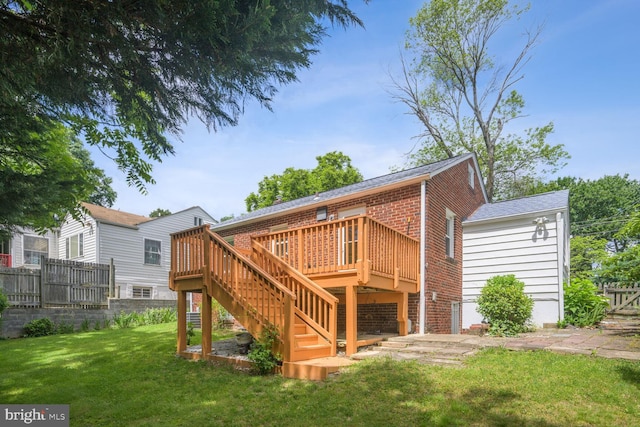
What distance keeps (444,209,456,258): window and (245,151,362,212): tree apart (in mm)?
16447

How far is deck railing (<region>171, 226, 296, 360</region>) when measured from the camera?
23.1ft

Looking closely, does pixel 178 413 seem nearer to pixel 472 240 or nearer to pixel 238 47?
pixel 238 47

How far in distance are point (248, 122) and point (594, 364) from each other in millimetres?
5782

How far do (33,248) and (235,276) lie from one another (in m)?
22.2

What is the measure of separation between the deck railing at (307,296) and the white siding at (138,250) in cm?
1500

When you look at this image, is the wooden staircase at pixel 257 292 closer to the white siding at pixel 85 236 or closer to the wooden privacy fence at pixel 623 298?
the wooden privacy fence at pixel 623 298

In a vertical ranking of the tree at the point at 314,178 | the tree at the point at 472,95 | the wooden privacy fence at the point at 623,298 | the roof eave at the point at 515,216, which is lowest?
the wooden privacy fence at the point at 623,298

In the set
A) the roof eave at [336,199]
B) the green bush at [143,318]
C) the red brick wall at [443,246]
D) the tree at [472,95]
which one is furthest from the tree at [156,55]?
the tree at [472,95]

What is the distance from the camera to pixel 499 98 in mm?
24594

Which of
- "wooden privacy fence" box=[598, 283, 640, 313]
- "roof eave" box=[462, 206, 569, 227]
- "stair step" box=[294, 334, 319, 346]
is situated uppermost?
"roof eave" box=[462, 206, 569, 227]

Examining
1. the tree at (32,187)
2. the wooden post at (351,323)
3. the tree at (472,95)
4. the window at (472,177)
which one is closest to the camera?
the tree at (32,187)

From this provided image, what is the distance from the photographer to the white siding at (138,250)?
71.1 feet

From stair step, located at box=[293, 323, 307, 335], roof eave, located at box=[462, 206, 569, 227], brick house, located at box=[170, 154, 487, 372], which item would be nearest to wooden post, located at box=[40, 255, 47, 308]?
brick house, located at box=[170, 154, 487, 372]

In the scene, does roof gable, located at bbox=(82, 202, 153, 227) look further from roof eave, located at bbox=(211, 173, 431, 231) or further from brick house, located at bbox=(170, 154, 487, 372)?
brick house, located at bbox=(170, 154, 487, 372)
